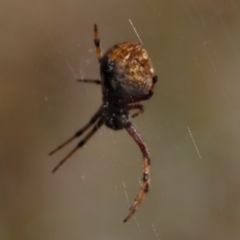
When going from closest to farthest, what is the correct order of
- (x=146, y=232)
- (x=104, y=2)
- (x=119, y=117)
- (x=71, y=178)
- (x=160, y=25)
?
(x=119, y=117)
(x=146, y=232)
(x=71, y=178)
(x=160, y=25)
(x=104, y=2)

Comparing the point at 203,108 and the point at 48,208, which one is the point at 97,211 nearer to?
the point at 48,208

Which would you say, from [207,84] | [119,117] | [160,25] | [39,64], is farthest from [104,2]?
[119,117]

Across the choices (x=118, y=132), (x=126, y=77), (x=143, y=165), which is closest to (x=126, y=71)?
(x=126, y=77)

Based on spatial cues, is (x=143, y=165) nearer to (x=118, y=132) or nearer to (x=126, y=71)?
(x=126, y=71)

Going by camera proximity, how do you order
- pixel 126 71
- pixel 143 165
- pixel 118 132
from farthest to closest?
A: 1. pixel 118 132
2. pixel 143 165
3. pixel 126 71

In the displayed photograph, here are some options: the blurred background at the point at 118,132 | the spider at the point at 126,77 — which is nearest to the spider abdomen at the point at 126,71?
the spider at the point at 126,77

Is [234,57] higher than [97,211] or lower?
higher

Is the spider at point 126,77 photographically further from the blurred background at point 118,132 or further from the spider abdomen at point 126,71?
the blurred background at point 118,132
